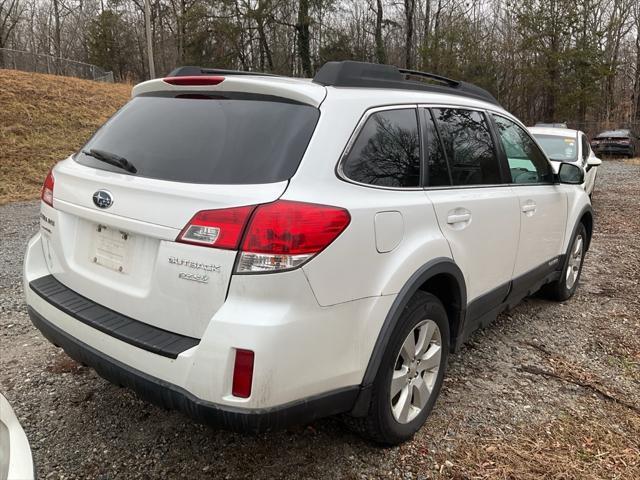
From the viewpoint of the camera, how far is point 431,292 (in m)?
2.79

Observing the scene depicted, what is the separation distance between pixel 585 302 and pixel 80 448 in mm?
4386

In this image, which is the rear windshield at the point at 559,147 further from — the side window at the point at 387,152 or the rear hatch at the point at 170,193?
the rear hatch at the point at 170,193

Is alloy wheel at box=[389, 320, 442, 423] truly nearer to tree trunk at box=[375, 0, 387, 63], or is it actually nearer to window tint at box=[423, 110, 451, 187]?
window tint at box=[423, 110, 451, 187]

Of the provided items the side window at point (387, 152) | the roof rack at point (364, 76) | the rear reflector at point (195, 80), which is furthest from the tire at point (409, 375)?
the rear reflector at point (195, 80)

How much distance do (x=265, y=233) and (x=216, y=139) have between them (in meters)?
0.56

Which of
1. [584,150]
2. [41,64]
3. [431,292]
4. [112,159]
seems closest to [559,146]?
[584,150]

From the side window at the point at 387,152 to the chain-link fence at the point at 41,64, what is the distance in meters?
27.1

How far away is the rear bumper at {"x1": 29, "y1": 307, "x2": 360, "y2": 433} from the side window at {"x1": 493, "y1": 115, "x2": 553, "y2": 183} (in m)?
2.21

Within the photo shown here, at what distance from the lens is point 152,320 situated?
2.12 m

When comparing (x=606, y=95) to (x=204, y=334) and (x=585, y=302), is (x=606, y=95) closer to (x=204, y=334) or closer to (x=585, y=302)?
(x=585, y=302)

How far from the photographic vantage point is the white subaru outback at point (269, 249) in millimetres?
1927

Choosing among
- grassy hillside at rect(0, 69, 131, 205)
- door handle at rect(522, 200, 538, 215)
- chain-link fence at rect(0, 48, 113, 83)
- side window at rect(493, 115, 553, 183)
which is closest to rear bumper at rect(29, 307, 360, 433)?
door handle at rect(522, 200, 538, 215)

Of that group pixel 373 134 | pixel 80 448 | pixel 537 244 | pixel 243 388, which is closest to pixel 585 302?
pixel 537 244

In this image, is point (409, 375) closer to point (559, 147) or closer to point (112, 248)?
point (112, 248)
